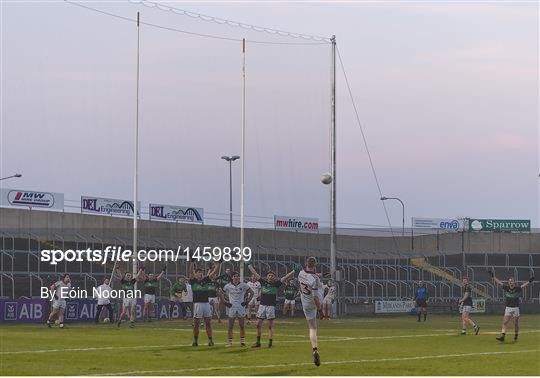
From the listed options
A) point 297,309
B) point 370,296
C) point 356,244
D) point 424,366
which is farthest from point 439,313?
point 424,366

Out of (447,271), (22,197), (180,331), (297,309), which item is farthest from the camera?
(447,271)

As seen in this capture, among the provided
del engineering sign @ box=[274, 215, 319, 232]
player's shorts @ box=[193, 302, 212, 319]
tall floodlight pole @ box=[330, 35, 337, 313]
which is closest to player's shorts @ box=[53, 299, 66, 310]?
player's shorts @ box=[193, 302, 212, 319]

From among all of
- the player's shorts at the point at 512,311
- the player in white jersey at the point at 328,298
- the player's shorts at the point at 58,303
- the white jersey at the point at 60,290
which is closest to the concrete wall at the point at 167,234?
the player in white jersey at the point at 328,298

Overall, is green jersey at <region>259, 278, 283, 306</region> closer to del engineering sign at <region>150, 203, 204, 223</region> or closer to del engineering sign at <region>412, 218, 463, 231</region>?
del engineering sign at <region>150, 203, 204, 223</region>

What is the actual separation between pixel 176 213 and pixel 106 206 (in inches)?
266

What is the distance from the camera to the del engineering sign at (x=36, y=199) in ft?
236

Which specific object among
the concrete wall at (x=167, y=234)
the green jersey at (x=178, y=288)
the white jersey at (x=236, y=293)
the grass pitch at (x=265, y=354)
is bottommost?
the grass pitch at (x=265, y=354)

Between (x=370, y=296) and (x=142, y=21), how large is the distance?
2418 cm

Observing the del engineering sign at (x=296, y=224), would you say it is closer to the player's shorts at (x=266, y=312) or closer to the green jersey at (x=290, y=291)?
the green jersey at (x=290, y=291)

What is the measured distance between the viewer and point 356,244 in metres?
86.8

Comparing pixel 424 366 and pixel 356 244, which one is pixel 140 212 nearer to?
pixel 356 244

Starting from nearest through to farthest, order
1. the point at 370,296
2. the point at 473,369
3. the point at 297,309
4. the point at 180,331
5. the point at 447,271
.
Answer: the point at 473,369
the point at 180,331
the point at 297,309
the point at 370,296
the point at 447,271

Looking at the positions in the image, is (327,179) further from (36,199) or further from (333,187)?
(36,199)

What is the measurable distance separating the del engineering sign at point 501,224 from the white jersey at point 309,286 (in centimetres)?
8345
